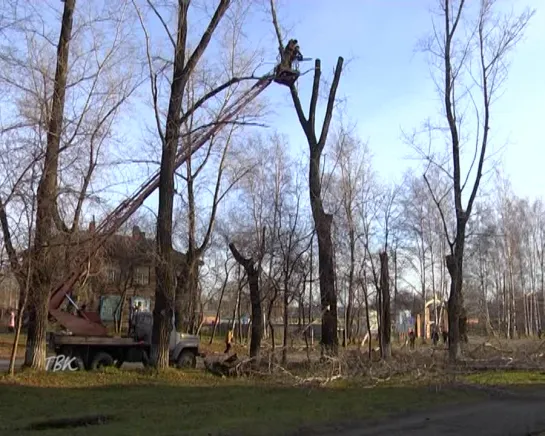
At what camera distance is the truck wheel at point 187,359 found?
23406mm

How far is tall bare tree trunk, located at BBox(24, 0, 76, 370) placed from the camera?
17.8m

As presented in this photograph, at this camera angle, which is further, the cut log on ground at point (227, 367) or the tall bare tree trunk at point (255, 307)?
the tall bare tree trunk at point (255, 307)

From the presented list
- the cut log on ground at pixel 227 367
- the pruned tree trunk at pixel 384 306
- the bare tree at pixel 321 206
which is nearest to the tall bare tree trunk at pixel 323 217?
the bare tree at pixel 321 206

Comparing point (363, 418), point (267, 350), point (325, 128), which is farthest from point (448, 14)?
point (363, 418)

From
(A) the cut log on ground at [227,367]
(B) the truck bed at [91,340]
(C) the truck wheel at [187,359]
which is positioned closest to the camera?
(A) the cut log on ground at [227,367]

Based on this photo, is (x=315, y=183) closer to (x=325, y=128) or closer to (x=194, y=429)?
(x=325, y=128)

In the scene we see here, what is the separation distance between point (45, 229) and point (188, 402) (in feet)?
23.5

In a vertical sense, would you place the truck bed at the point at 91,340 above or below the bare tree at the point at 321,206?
below

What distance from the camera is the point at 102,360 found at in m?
22.1

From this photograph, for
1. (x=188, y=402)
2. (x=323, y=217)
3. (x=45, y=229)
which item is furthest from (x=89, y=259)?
(x=323, y=217)

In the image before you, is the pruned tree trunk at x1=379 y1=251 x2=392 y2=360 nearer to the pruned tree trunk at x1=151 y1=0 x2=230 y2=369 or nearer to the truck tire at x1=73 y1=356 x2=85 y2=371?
the pruned tree trunk at x1=151 y1=0 x2=230 y2=369

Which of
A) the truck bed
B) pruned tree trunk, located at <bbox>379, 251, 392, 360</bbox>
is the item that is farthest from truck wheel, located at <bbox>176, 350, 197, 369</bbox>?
pruned tree trunk, located at <bbox>379, 251, 392, 360</bbox>

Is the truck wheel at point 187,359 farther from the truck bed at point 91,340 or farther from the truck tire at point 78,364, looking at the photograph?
the truck tire at point 78,364

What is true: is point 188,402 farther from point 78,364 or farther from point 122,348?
point 122,348
